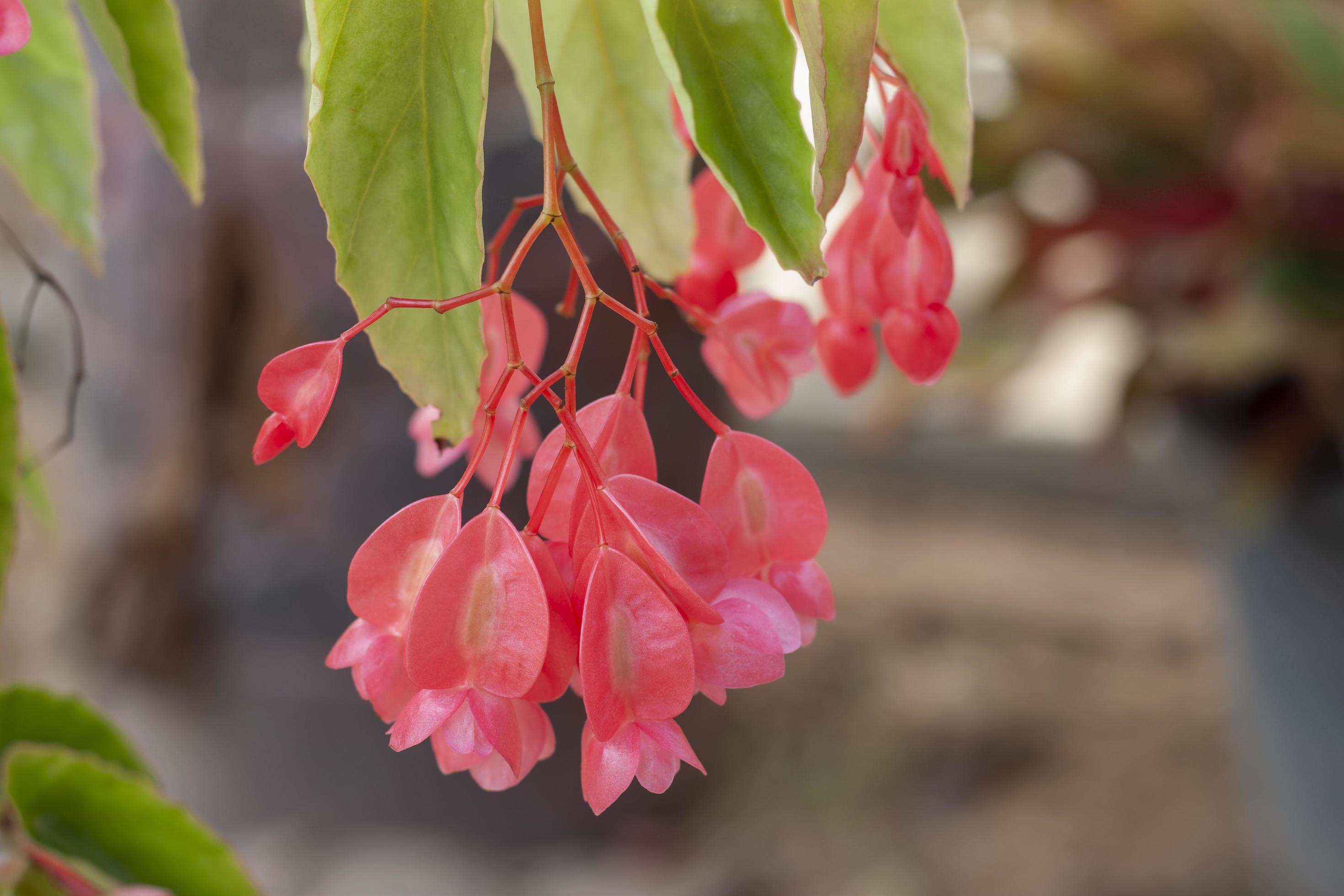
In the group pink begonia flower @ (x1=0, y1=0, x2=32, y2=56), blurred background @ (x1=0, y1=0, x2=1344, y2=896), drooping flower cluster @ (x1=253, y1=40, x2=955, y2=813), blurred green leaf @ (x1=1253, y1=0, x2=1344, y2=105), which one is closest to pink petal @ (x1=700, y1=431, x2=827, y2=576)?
drooping flower cluster @ (x1=253, y1=40, x2=955, y2=813)

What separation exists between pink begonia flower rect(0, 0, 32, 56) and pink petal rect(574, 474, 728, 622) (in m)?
0.16

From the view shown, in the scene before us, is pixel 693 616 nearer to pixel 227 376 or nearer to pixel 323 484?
pixel 323 484

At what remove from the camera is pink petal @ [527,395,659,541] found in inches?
9.1

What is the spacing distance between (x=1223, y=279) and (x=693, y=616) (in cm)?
108

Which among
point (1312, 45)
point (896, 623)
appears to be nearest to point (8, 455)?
point (1312, 45)

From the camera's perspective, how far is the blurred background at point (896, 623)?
103 centimetres

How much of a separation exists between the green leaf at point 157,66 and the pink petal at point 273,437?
12 centimetres

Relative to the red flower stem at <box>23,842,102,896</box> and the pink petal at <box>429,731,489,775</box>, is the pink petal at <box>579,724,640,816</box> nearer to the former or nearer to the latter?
the pink petal at <box>429,731,489,775</box>

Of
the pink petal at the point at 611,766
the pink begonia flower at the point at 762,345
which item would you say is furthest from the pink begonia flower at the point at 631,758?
the pink begonia flower at the point at 762,345

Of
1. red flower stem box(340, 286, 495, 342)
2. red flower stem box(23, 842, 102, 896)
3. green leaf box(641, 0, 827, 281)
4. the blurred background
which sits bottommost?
the blurred background

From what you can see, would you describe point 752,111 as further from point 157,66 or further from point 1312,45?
point 1312,45

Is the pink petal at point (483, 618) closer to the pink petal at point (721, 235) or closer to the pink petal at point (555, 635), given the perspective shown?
the pink petal at point (555, 635)

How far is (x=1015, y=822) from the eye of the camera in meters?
1.30

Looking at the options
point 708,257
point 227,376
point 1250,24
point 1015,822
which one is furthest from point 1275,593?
point 227,376
